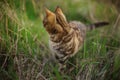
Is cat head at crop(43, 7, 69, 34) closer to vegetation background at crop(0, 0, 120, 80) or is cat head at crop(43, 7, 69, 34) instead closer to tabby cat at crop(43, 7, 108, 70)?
tabby cat at crop(43, 7, 108, 70)

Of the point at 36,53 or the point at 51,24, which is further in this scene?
the point at 36,53

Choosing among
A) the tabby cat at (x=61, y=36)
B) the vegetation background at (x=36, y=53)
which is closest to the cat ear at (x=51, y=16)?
the tabby cat at (x=61, y=36)

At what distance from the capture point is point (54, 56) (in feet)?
4.89

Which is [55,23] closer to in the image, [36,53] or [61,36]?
[61,36]

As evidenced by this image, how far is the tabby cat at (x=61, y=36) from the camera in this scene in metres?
1.40

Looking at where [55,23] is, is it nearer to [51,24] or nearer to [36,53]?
[51,24]

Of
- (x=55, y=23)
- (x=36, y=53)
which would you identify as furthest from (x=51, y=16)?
(x=36, y=53)

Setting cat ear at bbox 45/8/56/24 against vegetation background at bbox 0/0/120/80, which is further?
vegetation background at bbox 0/0/120/80

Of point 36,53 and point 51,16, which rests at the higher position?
point 51,16

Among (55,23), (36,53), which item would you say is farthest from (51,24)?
(36,53)

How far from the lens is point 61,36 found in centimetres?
144

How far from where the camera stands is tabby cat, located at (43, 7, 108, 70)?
1.40m

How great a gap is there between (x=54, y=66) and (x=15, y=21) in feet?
0.61

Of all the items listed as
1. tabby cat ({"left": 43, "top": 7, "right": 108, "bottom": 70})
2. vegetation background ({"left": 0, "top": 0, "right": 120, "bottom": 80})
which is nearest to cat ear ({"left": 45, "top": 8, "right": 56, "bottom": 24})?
tabby cat ({"left": 43, "top": 7, "right": 108, "bottom": 70})
